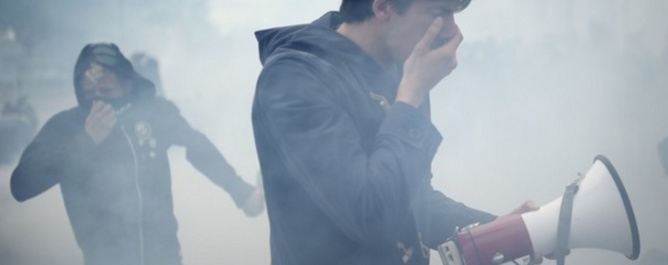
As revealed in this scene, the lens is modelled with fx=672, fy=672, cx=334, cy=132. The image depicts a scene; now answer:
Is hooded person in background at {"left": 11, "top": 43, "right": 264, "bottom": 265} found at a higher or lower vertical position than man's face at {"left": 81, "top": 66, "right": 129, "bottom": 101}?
lower

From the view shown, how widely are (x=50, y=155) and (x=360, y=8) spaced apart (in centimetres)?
232

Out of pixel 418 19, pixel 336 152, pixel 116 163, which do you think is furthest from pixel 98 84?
pixel 336 152

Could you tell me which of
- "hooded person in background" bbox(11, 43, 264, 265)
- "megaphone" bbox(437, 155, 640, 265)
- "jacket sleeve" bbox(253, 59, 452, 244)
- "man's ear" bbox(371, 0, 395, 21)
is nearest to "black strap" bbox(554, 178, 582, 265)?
"megaphone" bbox(437, 155, 640, 265)

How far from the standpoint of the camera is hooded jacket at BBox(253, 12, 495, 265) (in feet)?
4.26

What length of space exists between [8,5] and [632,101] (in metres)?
3.28

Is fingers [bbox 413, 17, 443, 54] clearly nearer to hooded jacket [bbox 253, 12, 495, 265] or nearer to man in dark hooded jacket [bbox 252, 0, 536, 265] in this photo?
man in dark hooded jacket [bbox 252, 0, 536, 265]

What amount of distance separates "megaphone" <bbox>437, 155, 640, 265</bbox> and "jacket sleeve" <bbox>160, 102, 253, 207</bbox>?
73.3 inches

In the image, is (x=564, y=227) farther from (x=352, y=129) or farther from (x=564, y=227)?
(x=352, y=129)

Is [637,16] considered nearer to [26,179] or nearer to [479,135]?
[479,135]

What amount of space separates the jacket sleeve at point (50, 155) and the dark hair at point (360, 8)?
2137 mm

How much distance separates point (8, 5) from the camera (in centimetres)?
335

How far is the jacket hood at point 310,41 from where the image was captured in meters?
1.54

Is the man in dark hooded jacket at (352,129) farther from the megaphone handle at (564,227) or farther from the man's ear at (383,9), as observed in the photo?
the megaphone handle at (564,227)

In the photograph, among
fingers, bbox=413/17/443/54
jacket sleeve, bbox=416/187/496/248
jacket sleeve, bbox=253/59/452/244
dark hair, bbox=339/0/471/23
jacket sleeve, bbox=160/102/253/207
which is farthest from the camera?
jacket sleeve, bbox=160/102/253/207
